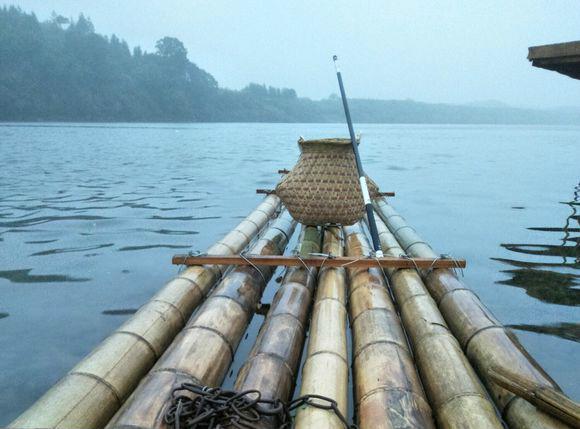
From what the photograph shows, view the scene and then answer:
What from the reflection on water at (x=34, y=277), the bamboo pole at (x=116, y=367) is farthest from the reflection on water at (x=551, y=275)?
the reflection on water at (x=34, y=277)

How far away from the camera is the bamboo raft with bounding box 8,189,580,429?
8.04 feet

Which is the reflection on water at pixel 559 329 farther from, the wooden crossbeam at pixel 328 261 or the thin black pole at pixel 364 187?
the thin black pole at pixel 364 187

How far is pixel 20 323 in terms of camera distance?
485 cm

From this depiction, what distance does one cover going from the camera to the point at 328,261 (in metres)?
4.59

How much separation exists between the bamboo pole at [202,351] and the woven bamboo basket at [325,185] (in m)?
1.27

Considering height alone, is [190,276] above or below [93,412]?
above

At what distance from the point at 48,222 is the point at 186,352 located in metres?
7.87

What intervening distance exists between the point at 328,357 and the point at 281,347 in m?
0.38

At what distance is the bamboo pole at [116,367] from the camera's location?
97.3 inches

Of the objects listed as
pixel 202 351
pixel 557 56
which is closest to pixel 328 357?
pixel 202 351

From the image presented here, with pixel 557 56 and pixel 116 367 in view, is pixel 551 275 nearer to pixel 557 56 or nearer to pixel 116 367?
pixel 557 56

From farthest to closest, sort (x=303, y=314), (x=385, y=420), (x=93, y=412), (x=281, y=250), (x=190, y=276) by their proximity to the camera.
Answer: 1. (x=281, y=250)
2. (x=190, y=276)
3. (x=303, y=314)
4. (x=93, y=412)
5. (x=385, y=420)

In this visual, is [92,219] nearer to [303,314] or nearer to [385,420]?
[303,314]

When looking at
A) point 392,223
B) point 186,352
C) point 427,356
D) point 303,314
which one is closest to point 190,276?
point 303,314
